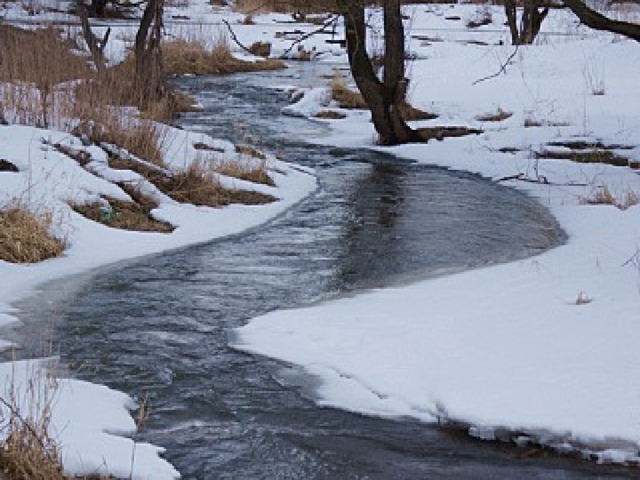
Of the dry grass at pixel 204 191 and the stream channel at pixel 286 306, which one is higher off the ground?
the dry grass at pixel 204 191

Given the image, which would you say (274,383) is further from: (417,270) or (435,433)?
(417,270)

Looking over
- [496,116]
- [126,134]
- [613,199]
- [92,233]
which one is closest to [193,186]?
[126,134]

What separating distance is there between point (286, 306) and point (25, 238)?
2.26 m

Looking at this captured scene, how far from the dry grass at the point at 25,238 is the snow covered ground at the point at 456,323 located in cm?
13

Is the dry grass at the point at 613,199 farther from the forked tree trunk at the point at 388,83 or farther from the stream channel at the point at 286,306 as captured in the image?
the forked tree trunk at the point at 388,83

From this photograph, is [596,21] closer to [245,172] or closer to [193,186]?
[245,172]

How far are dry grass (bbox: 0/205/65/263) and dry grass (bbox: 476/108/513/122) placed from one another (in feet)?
32.5

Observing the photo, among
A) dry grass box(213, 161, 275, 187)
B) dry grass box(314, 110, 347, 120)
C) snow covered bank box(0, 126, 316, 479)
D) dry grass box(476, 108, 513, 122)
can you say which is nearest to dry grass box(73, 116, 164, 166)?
snow covered bank box(0, 126, 316, 479)

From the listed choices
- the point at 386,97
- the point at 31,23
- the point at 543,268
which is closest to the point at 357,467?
the point at 543,268

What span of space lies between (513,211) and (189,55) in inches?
585

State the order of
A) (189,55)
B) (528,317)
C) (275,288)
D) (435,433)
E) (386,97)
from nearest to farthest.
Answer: (435,433) → (528,317) → (275,288) → (386,97) → (189,55)

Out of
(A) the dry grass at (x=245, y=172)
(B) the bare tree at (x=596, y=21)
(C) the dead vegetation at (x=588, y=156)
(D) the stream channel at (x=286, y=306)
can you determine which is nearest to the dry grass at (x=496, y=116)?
(C) the dead vegetation at (x=588, y=156)

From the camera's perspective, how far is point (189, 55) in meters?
24.7

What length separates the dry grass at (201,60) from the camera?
24.3 meters
